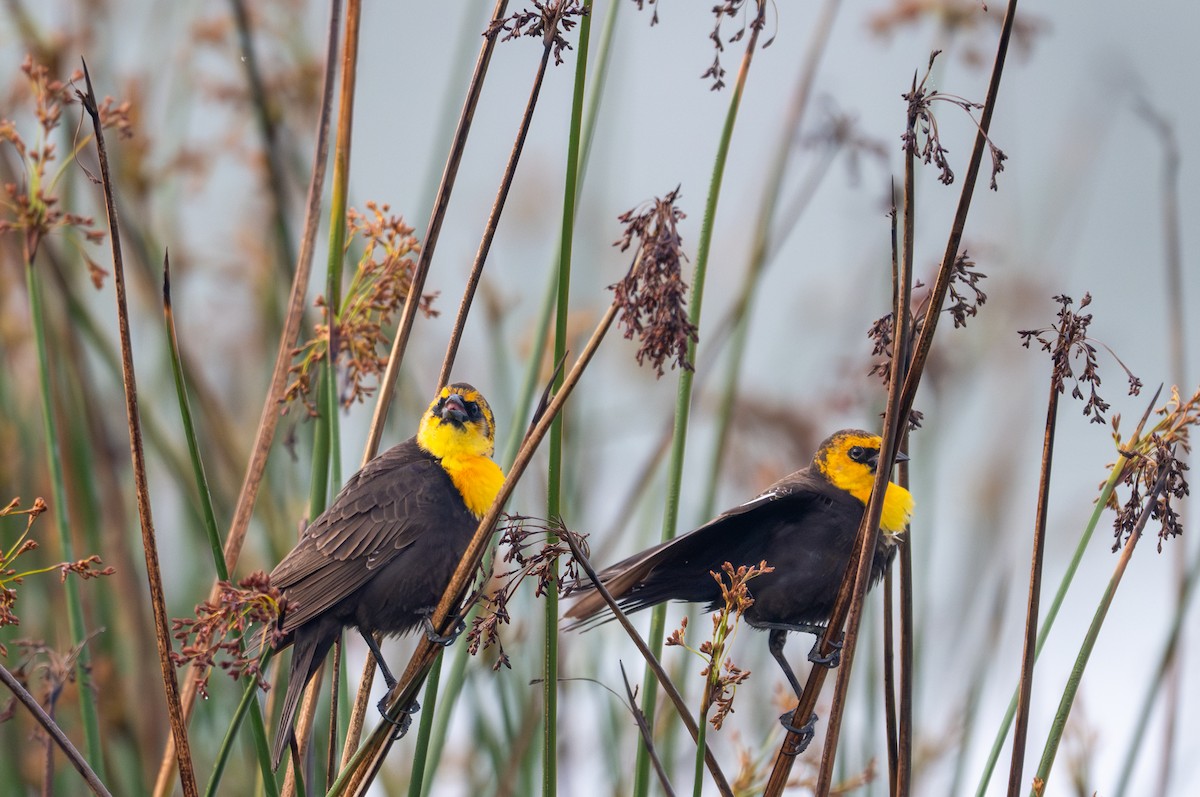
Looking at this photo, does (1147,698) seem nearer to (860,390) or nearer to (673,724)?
(673,724)

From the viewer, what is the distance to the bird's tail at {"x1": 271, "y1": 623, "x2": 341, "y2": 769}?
7.62 ft

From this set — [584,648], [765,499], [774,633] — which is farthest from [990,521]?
[765,499]

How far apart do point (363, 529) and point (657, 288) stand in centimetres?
139

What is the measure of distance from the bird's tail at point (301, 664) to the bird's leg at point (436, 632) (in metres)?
0.23

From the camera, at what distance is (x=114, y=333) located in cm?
423

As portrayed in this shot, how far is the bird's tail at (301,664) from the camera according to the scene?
2.32 m

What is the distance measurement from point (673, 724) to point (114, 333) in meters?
2.41

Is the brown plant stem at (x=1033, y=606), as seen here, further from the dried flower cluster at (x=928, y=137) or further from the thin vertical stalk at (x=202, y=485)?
the thin vertical stalk at (x=202, y=485)

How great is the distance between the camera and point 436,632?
2.03 meters

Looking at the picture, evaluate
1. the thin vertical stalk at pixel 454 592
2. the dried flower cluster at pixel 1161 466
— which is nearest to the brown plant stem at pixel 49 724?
the thin vertical stalk at pixel 454 592

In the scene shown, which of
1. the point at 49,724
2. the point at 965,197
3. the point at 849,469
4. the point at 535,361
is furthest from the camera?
the point at 849,469

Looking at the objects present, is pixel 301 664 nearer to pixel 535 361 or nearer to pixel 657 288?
pixel 535 361

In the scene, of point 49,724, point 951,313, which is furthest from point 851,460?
point 49,724

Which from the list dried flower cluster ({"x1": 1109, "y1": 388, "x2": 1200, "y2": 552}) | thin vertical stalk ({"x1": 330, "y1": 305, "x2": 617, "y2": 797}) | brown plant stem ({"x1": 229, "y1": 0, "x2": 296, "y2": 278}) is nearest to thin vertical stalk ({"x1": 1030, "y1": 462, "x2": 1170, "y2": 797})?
dried flower cluster ({"x1": 1109, "y1": 388, "x2": 1200, "y2": 552})
